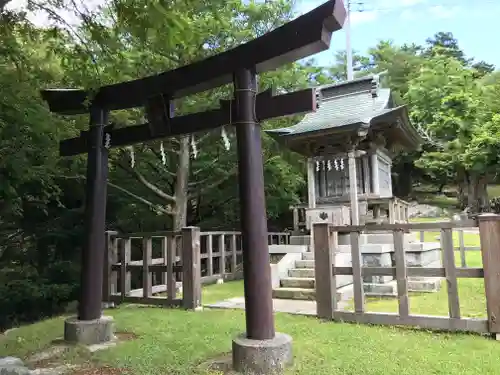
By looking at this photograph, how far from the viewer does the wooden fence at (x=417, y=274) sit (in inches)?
198

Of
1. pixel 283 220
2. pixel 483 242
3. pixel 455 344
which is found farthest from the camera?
pixel 283 220

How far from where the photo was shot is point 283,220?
19.4 meters

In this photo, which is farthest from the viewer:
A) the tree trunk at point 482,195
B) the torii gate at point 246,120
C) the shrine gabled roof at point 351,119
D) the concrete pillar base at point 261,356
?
the tree trunk at point 482,195

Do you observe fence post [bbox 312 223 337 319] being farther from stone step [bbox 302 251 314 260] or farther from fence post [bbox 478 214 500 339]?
stone step [bbox 302 251 314 260]

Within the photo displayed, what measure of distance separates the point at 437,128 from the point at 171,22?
23.2m

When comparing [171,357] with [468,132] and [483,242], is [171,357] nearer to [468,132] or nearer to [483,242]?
[483,242]

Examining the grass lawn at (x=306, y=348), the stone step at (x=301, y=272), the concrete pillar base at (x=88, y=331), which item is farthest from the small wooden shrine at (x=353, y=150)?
the concrete pillar base at (x=88, y=331)

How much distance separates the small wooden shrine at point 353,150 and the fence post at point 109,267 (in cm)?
525

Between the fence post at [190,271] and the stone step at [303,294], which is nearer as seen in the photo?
the fence post at [190,271]

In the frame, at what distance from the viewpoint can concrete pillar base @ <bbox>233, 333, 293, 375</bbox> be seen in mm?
3885

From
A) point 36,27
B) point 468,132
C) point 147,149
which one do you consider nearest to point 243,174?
point 36,27

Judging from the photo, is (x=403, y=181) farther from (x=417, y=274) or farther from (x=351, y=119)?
(x=417, y=274)

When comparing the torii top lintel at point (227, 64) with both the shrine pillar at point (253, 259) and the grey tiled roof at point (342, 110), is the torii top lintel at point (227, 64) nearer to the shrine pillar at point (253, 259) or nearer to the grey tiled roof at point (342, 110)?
the shrine pillar at point (253, 259)

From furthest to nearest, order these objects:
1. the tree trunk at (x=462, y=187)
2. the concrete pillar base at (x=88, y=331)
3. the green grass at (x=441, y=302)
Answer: the tree trunk at (x=462, y=187)
the green grass at (x=441, y=302)
the concrete pillar base at (x=88, y=331)
